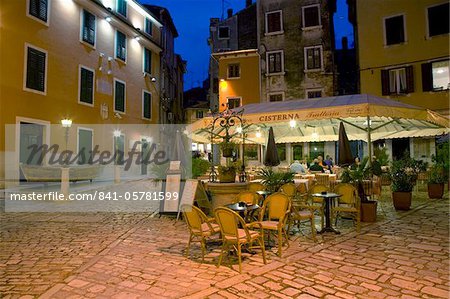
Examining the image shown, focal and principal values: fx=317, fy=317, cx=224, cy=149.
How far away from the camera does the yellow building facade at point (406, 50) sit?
54.9 ft

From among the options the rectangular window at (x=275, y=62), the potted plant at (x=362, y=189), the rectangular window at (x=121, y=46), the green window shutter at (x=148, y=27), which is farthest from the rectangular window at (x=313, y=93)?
the potted plant at (x=362, y=189)

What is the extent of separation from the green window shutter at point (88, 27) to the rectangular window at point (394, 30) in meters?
16.8

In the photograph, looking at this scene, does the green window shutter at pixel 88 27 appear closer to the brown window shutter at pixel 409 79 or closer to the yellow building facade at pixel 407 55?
the yellow building facade at pixel 407 55

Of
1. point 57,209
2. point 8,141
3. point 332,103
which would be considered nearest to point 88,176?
point 8,141

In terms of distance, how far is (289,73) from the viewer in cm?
2247

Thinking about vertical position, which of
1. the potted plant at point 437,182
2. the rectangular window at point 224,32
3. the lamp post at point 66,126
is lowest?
the potted plant at point 437,182

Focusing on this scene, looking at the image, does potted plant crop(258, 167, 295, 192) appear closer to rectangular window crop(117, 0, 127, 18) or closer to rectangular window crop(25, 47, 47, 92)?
rectangular window crop(25, 47, 47, 92)

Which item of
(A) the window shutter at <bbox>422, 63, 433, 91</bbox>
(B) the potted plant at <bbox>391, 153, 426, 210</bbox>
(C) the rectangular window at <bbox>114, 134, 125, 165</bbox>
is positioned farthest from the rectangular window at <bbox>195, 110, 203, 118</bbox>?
(B) the potted plant at <bbox>391, 153, 426, 210</bbox>

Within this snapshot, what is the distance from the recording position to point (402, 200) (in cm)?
830

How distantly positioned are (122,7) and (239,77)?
9.17 m

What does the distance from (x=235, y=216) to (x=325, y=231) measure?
2694mm

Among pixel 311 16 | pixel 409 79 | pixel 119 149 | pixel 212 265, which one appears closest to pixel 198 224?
pixel 212 265

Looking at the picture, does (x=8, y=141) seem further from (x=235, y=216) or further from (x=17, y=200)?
(x=235, y=216)

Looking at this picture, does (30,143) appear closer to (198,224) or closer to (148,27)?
(198,224)
